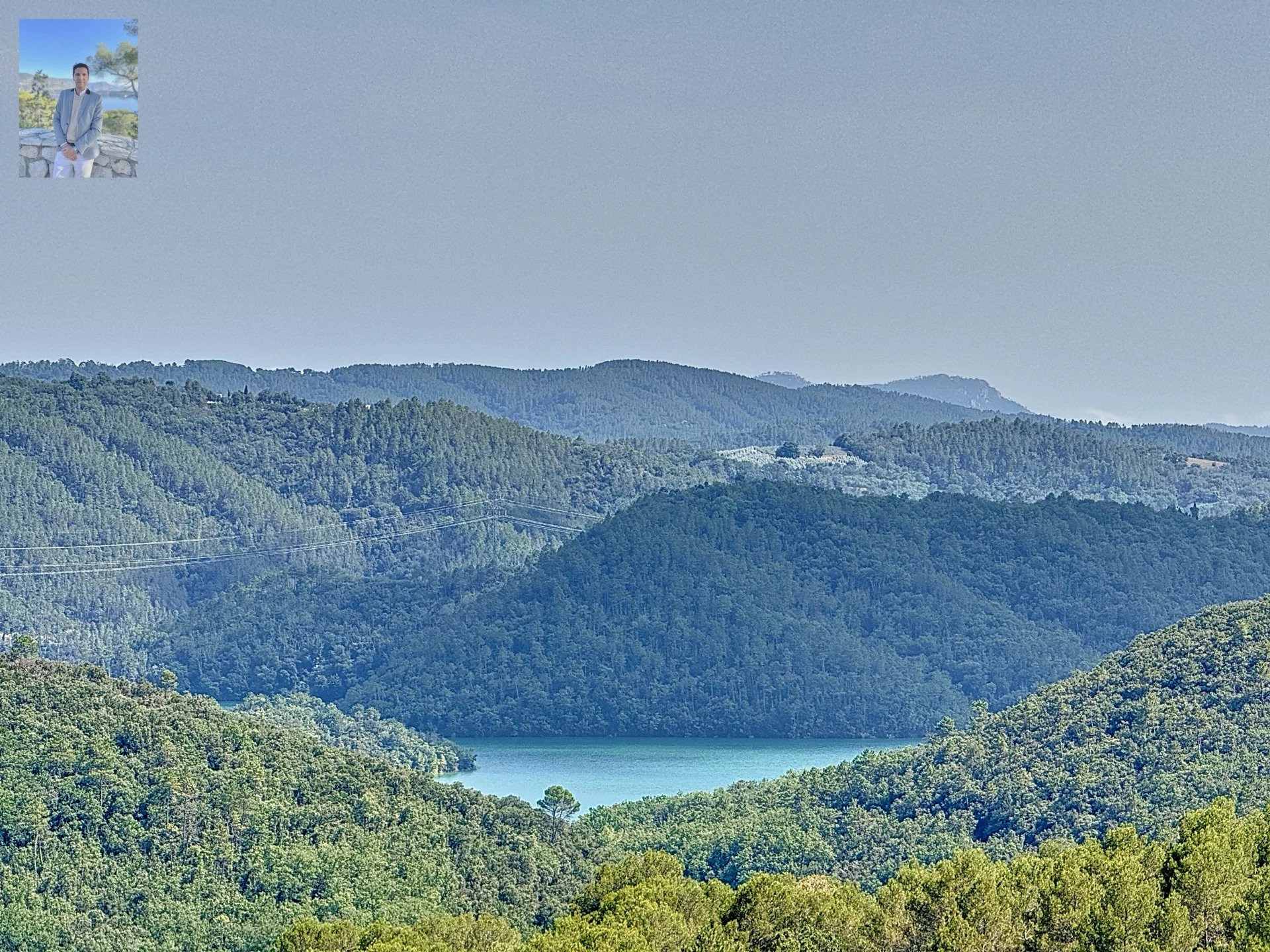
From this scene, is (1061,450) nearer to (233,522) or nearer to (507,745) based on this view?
(233,522)

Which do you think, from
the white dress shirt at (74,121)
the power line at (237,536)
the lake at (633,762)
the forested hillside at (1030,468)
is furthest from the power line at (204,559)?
the white dress shirt at (74,121)

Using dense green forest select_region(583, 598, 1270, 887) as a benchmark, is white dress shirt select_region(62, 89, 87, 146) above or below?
above

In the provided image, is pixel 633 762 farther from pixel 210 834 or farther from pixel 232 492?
pixel 232 492

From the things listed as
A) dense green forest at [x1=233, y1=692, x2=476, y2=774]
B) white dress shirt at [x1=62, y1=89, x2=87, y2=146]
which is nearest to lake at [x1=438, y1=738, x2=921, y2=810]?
dense green forest at [x1=233, y1=692, x2=476, y2=774]

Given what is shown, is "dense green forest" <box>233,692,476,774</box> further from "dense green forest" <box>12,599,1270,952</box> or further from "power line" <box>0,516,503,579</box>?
"power line" <box>0,516,503,579</box>

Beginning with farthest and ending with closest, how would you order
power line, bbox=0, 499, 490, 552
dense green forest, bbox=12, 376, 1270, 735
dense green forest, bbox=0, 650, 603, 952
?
power line, bbox=0, 499, 490, 552, dense green forest, bbox=12, 376, 1270, 735, dense green forest, bbox=0, 650, 603, 952

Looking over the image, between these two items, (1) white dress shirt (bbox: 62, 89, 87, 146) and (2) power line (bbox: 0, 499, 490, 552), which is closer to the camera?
(1) white dress shirt (bbox: 62, 89, 87, 146)

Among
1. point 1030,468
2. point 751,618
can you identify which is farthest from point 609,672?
point 1030,468

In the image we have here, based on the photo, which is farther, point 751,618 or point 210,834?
point 751,618
